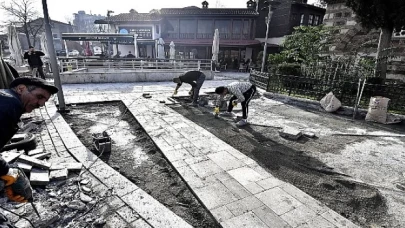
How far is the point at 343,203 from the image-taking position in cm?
303

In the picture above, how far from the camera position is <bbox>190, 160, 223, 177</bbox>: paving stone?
3611mm

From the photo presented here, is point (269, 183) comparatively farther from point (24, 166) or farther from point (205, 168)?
point (24, 166)

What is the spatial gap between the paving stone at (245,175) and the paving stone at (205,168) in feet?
0.86

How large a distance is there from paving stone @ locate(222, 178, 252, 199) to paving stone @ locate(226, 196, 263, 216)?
0.09 metres

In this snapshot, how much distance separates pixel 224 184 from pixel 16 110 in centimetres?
269

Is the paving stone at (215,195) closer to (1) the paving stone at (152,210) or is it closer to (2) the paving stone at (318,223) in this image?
(1) the paving stone at (152,210)

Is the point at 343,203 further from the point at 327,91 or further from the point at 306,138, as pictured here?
the point at 327,91

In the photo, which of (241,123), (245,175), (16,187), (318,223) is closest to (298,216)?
(318,223)

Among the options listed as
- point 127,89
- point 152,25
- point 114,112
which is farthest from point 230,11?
point 114,112

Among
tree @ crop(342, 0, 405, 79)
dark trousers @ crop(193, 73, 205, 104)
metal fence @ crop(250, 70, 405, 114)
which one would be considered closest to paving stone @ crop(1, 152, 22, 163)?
dark trousers @ crop(193, 73, 205, 104)

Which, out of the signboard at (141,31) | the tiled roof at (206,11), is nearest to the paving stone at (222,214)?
the signboard at (141,31)

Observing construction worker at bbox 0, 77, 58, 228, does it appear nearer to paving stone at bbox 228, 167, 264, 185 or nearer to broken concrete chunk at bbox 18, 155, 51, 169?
broken concrete chunk at bbox 18, 155, 51, 169

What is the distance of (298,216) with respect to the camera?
8.89ft

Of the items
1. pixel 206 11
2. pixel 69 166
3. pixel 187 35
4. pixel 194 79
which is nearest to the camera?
pixel 69 166
